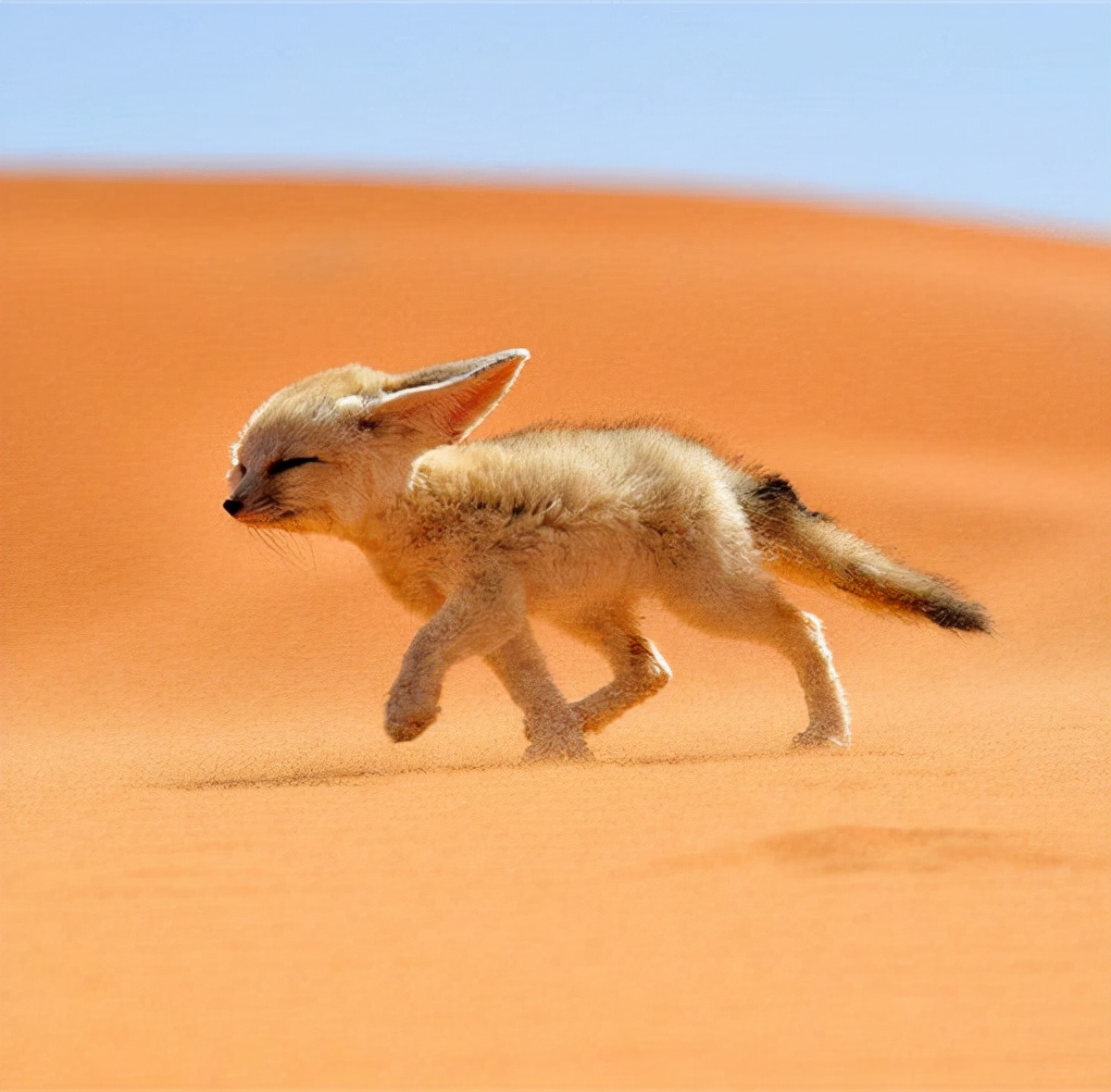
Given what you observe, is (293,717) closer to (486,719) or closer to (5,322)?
(486,719)

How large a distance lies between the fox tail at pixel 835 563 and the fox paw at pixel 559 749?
45.1 inches

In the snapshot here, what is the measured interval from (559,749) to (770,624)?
1.05 meters

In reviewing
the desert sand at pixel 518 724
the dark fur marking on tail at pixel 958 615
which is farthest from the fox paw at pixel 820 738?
the dark fur marking on tail at pixel 958 615

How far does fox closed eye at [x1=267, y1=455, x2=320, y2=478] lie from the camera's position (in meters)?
6.79

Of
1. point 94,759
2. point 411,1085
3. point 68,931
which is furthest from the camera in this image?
point 94,759

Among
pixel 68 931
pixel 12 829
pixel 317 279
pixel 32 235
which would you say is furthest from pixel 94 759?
pixel 32 235

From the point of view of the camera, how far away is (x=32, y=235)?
2667 centimetres

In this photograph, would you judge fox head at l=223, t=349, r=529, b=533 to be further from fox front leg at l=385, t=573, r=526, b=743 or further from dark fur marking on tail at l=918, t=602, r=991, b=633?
dark fur marking on tail at l=918, t=602, r=991, b=633

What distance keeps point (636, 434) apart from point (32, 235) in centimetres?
2143

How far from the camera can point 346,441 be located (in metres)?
6.78

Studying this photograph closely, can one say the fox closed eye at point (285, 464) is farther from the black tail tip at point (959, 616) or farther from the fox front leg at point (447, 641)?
the black tail tip at point (959, 616)

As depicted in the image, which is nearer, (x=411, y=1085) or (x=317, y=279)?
(x=411, y=1085)

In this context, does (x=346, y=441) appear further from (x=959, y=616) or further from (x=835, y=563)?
(x=959, y=616)

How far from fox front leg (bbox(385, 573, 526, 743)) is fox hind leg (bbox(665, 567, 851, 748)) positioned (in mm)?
796
